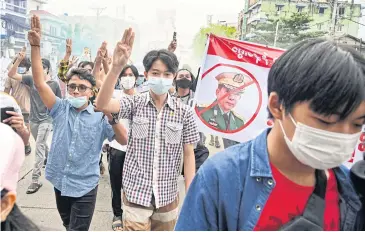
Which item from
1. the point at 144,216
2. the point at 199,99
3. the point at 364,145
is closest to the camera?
the point at 144,216

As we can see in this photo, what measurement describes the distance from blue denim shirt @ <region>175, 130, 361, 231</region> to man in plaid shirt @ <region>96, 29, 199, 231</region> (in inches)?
46.1

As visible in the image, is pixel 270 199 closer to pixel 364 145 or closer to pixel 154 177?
pixel 154 177

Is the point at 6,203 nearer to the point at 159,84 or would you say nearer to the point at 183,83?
the point at 159,84

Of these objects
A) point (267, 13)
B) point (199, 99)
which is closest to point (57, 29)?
point (199, 99)

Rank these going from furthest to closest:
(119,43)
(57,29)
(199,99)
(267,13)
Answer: (267,13), (57,29), (199,99), (119,43)

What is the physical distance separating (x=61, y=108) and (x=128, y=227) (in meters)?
0.98

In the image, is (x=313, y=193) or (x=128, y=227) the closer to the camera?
(x=313, y=193)

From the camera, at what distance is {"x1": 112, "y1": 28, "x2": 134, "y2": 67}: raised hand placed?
1.97 meters

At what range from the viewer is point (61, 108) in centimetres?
273

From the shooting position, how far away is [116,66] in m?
1.97

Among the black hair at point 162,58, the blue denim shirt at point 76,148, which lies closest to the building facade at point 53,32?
the blue denim shirt at point 76,148

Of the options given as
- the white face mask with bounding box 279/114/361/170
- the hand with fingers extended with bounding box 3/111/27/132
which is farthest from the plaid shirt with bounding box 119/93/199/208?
the white face mask with bounding box 279/114/361/170

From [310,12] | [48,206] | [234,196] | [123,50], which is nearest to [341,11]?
[310,12]

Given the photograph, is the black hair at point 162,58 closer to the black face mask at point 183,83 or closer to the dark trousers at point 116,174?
the dark trousers at point 116,174
